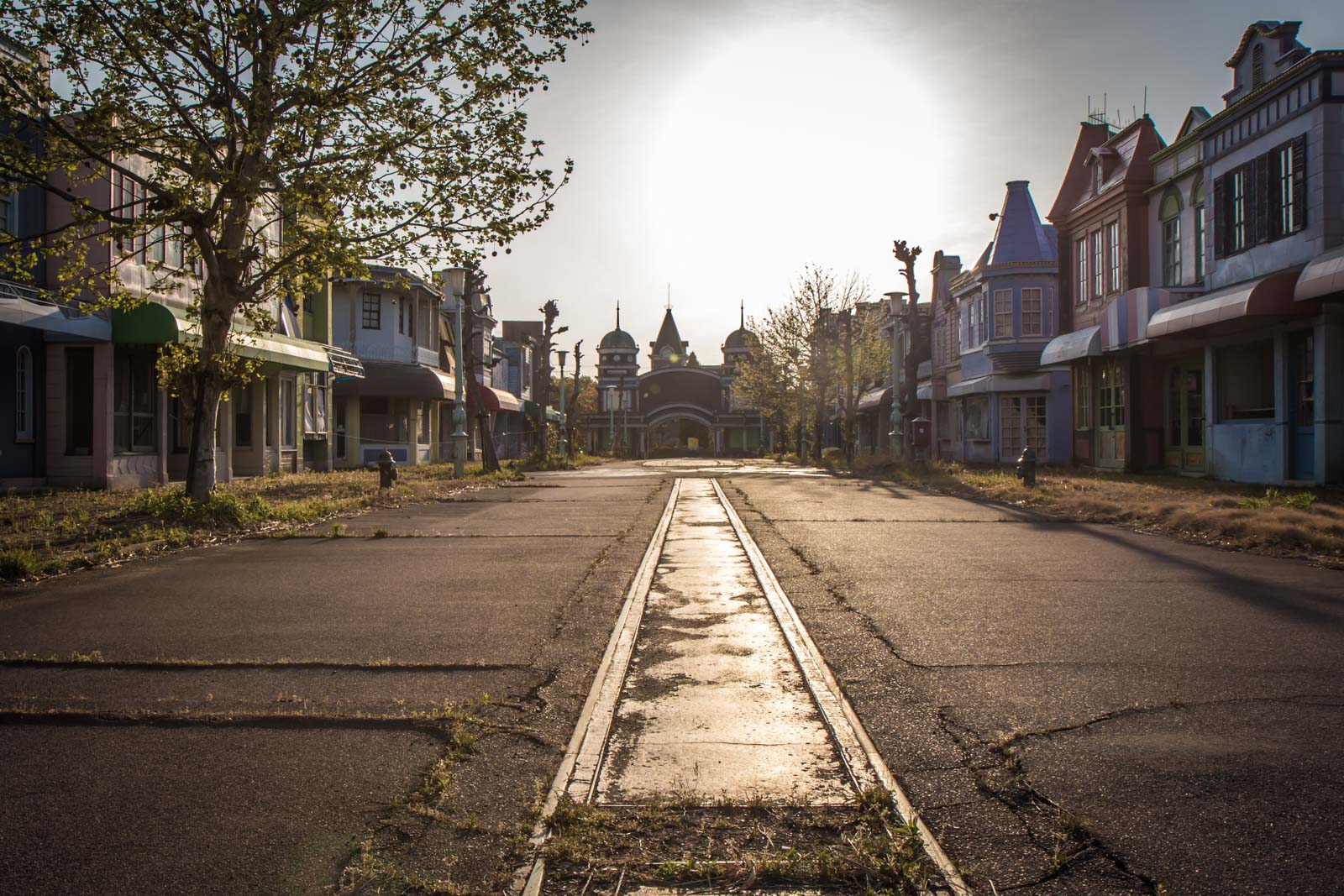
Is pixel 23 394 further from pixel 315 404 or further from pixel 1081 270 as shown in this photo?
pixel 1081 270

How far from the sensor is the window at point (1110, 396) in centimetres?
2580

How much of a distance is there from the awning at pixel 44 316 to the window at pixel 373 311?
62.5 ft

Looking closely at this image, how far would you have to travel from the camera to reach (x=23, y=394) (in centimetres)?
1783

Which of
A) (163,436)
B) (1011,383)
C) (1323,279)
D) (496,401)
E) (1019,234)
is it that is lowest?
(163,436)

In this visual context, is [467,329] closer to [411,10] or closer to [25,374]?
[25,374]

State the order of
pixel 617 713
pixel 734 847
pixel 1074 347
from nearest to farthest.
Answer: pixel 734 847
pixel 617 713
pixel 1074 347

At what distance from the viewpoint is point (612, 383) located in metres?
98.2

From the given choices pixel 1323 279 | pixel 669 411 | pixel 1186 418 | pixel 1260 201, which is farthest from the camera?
pixel 669 411

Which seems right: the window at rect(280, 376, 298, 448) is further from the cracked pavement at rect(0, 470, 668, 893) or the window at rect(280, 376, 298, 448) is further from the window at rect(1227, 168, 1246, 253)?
the window at rect(1227, 168, 1246, 253)

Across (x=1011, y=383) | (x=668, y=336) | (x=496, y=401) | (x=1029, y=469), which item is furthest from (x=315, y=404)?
(x=668, y=336)

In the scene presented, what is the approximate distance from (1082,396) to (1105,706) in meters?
25.9

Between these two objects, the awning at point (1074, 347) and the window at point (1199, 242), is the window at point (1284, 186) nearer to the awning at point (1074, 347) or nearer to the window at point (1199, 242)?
the window at point (1199, 242)

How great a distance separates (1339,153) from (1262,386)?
17.9 ft

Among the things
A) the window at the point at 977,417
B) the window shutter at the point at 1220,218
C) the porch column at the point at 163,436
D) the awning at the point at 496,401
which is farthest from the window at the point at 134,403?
the window at the point at 977,417
